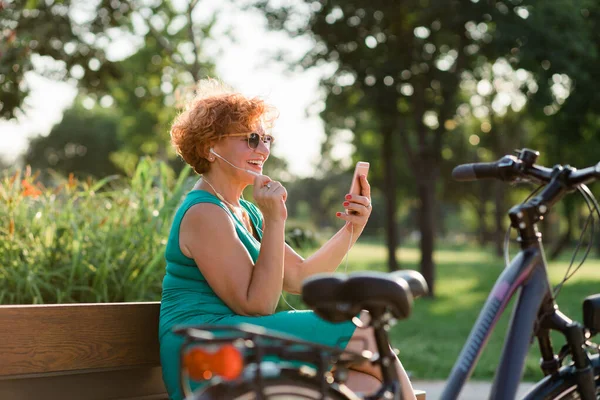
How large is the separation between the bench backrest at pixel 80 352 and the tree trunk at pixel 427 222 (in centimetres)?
1430

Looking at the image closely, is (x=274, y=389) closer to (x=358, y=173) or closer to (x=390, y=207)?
(x=358, y=173)

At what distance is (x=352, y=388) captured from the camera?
9.09 ft

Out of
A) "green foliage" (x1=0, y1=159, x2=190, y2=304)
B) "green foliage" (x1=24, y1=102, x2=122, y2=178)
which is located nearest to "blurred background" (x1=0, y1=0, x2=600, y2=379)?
"green foliage" (x1=0, y1=159, x2=190, y2=304)

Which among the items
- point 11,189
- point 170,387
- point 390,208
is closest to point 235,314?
point 170,387

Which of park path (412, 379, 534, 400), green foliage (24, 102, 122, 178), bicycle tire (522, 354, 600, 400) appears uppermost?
bicycle tire (522, 354, 600, 400)

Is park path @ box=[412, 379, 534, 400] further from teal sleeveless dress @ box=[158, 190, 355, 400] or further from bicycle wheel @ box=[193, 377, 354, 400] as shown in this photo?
bicycle wheel @ box=[193, 377, 354, 400]

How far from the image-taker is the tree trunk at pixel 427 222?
57.0 ft

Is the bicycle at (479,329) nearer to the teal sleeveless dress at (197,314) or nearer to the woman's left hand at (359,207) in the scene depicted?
the teal sleeveless dress at (197,314)

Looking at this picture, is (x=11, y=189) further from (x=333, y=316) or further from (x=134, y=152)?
(x=134, y=152)

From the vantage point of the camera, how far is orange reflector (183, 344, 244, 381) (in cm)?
171

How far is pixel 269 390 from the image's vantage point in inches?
75.0

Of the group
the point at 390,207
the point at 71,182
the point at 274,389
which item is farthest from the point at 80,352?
the point at 390,207

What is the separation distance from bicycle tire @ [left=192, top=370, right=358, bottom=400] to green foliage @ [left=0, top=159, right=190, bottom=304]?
8.41 feet

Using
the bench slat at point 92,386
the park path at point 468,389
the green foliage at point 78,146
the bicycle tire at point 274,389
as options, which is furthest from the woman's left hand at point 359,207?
the green foliage at point 78,146
